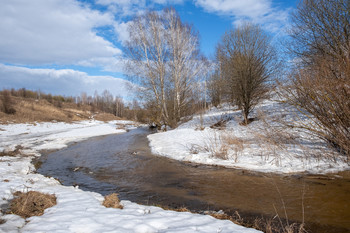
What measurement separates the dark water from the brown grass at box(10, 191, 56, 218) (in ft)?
5.55

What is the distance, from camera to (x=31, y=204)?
150 inches

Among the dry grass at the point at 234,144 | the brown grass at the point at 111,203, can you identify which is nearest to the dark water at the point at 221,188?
the brown grass at the point at 111,203

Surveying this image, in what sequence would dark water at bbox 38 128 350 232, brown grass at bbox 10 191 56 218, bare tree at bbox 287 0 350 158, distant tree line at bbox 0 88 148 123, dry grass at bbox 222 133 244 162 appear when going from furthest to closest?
1. distant tree line at bbox 0 88 148 123
2. dry grass at bbox 222 133 244 162
3. bare tree at bbox 287 0 350 158
4. dark water at bbox 38 128 350 232
5. brown grass at bbox 10 191 56 218

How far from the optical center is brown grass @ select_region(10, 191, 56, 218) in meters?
3.50

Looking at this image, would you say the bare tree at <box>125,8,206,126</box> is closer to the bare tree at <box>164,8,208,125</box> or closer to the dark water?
the bare tree at <box>164,8,208,125</box>

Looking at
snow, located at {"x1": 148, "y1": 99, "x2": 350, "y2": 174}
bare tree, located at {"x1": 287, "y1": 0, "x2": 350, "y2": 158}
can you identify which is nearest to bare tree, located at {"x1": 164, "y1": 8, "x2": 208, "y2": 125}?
snow, located at {"x1": 148, "y1": 99, "x2": 350, "y2": 174}

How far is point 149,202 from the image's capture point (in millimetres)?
4824

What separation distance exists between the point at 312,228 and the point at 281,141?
4760 millimetres

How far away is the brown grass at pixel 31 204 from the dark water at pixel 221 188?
1.69 m

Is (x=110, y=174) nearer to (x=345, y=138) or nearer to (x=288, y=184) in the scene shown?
(x=288, y=184)

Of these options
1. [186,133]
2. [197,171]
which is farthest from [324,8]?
[197,171]

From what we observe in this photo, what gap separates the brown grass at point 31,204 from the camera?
11.5 ft

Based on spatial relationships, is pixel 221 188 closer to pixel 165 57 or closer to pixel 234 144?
pixel 234 144

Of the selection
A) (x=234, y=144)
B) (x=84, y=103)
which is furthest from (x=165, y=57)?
(x=84, y=103)
